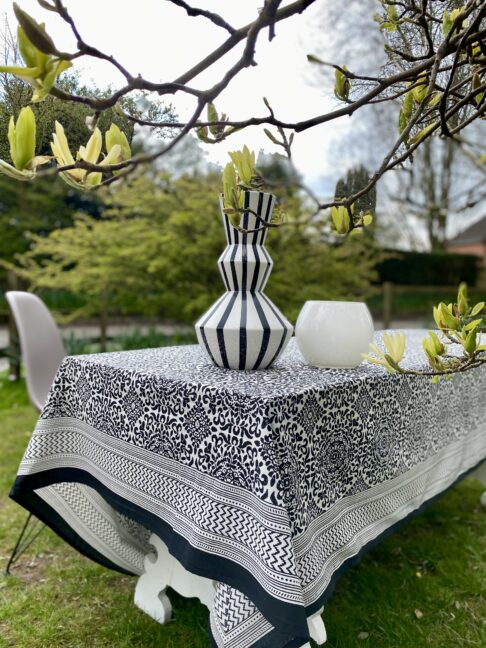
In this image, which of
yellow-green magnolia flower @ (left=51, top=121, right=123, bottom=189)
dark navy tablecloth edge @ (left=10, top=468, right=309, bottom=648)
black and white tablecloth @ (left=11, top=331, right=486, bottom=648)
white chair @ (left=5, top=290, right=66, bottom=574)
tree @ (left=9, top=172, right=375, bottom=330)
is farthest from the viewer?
tree @ (left=9, top=172, right=375, bottom=330)

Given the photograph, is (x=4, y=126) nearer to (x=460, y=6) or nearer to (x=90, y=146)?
(x=90, y=146)

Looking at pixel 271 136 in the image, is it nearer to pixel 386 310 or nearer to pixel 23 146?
pixel 23 146

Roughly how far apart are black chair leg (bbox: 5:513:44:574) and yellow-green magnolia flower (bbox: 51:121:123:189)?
4.94 ft

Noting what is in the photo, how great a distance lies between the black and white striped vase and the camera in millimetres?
1366

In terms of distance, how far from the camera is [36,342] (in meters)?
2.37

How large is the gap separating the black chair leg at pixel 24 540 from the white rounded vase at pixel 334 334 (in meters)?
1.22

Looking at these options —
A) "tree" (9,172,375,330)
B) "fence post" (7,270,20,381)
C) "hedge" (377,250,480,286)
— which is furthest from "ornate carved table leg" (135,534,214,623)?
"hedge" (377,250,480,286)

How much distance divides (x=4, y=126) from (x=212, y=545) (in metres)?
0.87

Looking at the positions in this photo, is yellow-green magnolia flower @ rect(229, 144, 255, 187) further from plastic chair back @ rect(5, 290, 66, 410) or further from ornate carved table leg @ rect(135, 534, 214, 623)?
plastic chair back @ rect(5, 290, 66, 410)

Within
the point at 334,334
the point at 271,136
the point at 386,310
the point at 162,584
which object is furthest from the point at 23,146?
the point at 386,310

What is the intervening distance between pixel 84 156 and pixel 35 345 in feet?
5.99

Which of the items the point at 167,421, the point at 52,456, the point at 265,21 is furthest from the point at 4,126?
the point at 52,456

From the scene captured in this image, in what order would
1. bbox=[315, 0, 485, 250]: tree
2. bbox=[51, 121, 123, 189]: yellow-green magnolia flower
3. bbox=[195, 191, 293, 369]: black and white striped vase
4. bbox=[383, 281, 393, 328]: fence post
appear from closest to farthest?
bbox=[51, 121, 123, 189]: yellow-green magnolia flower
bbox=[315, 0, 485, 250]: tree
bbox=[195, 191, 293, 369]: black and white striped vase
bbox=[383, 281, 393, 328]: fence post

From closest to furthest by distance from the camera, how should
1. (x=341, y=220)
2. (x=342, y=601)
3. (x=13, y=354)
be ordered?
1. (x=341, y=220)
2. (x=342, y=601)
3. (x=13, y=354)
